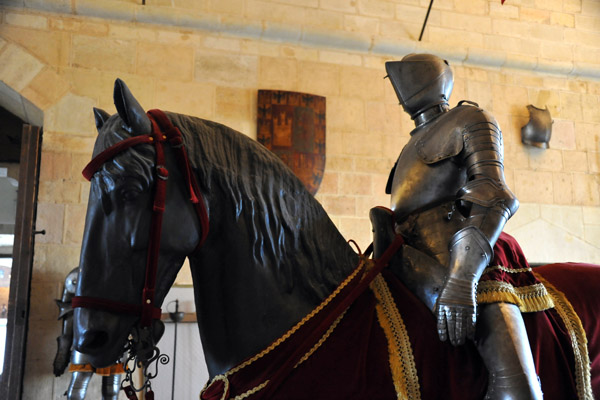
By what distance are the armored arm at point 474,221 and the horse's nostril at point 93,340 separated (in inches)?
32.9

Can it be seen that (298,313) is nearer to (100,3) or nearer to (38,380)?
(38,380)

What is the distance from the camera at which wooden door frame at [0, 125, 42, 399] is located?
4109 mm

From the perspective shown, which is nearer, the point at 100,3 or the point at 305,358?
the point at 305,358

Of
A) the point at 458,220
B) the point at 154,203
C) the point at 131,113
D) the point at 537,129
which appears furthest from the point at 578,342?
the point at 537,129

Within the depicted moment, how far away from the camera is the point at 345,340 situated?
148 centimetres

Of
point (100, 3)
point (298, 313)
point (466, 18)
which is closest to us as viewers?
point (298, 313)

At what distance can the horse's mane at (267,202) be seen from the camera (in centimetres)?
148

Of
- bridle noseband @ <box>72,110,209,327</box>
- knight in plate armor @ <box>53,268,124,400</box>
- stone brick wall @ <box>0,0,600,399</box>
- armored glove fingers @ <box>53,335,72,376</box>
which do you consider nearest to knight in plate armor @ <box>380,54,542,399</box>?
bridle noseband @ <box>72,110,209,327</box>

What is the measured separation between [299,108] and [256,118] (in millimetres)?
407

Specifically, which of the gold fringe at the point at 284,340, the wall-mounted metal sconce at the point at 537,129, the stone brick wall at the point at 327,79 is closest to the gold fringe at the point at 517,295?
the gold fringe at the point at 284,340

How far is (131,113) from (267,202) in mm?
422

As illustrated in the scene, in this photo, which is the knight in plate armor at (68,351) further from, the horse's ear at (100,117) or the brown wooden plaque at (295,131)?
the horse's ear at (100,117)

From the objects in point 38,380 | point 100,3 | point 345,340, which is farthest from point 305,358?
point 100,3

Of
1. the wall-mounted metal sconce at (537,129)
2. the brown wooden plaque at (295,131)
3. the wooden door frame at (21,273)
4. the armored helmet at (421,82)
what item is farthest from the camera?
the wall-mounted metal sconce at (537,129)
